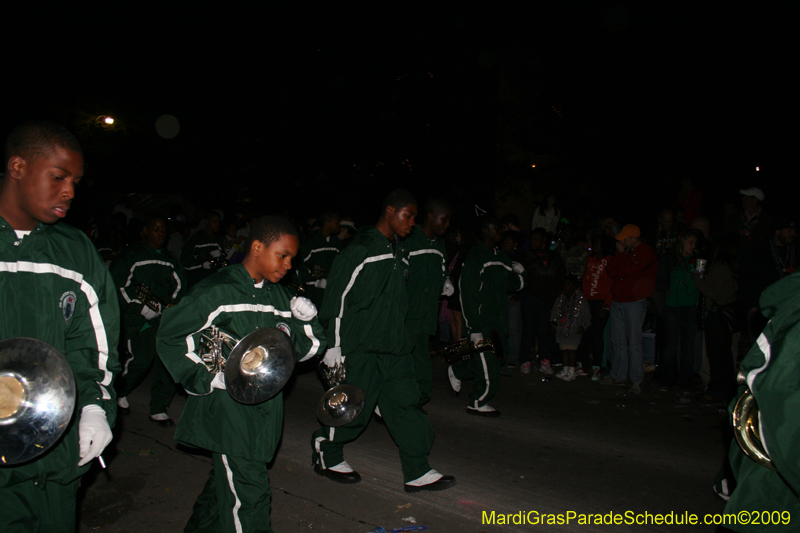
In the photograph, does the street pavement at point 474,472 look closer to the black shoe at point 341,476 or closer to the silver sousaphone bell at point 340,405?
the black shoe at point 341,476

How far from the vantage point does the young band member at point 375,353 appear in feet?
15.6

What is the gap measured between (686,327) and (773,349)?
6469 mm

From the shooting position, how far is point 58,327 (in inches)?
100

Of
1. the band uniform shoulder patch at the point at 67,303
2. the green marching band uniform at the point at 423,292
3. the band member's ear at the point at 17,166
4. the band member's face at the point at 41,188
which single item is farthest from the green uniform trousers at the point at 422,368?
the band member's ear at the point at 17,166

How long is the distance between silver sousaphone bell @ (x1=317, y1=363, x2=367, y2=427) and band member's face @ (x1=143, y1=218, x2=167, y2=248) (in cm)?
361

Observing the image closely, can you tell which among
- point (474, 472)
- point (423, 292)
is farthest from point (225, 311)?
point (423, 292)

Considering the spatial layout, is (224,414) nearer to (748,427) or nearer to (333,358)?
(333,358)

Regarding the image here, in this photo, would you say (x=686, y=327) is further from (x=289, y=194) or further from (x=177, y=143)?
(x=177, y=143)

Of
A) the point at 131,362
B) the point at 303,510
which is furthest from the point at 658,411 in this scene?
the point at 131,362

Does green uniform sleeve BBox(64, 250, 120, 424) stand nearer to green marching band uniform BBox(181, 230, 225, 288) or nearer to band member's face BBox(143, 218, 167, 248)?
band member's face BBox(143, 218, 167, 248)

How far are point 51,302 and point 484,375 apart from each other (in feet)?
17.1

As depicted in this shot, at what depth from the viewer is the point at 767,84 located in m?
11.5

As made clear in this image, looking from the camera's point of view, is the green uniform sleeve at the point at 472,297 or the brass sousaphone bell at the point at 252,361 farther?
the green uniform sleeve at the point at 472,297

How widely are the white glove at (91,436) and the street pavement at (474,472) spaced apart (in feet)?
4.18
